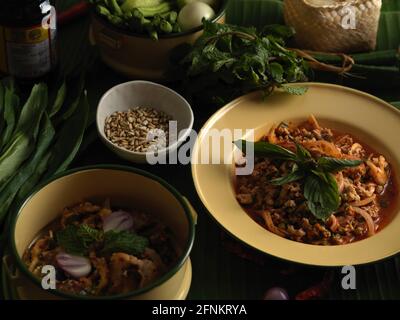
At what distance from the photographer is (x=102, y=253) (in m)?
1.68

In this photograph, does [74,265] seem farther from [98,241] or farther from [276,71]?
[276,71]

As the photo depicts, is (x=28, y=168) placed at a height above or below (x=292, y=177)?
below

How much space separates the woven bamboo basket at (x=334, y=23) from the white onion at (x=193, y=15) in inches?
12.4

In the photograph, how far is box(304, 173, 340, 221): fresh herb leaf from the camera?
5.88 feet

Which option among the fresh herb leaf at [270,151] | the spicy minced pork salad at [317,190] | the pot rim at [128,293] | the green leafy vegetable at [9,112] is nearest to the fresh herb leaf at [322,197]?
the spicy minced pork salad at [317,190]

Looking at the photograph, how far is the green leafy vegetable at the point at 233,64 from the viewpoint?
7.03 ft

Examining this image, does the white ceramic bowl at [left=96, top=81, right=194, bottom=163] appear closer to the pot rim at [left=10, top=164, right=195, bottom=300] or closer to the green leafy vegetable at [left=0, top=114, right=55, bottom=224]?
the green leafy vegetable at [left=0, top=114, right=55, bottom=224]

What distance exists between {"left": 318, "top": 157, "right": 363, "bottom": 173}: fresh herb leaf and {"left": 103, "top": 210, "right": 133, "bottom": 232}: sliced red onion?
0.53 metres

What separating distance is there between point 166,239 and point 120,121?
0.55 meters

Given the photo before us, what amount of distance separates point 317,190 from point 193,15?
824 millimetres

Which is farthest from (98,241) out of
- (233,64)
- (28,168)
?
(233,64)

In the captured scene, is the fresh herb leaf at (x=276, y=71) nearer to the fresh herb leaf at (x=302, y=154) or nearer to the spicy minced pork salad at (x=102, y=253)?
the fresh herb leaf at (x=302, y=154)

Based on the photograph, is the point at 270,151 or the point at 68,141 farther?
the point at 68,141

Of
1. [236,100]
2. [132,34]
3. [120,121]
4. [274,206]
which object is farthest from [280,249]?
[132,34]
